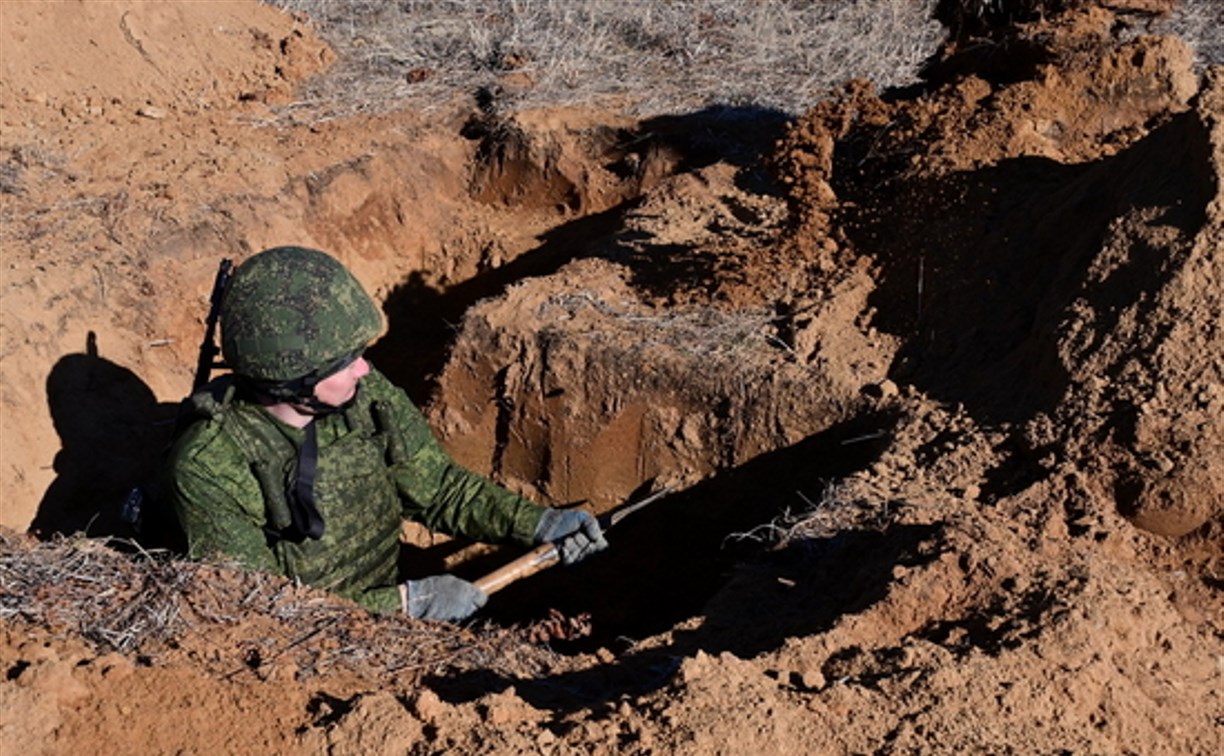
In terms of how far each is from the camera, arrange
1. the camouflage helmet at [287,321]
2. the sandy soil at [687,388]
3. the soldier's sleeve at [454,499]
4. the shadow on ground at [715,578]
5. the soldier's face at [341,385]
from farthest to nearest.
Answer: the soldier's sleeve at [454,499]
the soldier's face at [341,385]
the camouflage helmet at [287,321]
the shadow on ground at [715,578]
the sandy soil at [687,388]

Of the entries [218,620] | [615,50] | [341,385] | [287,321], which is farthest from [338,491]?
[615,50]

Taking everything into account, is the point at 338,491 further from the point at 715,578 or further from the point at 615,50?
the point at 615,50

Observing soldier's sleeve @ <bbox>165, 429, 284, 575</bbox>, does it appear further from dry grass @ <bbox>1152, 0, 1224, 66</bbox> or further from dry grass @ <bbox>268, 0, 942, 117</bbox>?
dry grass @ <bbox>1152, 0, 1224, 66</bbox>

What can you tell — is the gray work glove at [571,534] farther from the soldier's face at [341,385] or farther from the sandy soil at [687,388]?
the soldier's face at [341,385]

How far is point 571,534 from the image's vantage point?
5316 mm

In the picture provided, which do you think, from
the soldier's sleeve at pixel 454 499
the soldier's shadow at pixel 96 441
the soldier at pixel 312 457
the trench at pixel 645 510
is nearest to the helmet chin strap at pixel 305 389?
the soldier at pixel 312 457

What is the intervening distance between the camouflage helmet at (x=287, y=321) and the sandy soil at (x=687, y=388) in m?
0.73

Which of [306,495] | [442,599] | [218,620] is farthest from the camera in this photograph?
[442,599]

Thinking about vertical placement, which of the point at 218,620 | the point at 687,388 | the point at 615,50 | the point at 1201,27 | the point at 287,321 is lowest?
the point at 687,388

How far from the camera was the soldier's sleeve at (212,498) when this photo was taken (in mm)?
4625

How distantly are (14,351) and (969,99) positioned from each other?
14.4 ft

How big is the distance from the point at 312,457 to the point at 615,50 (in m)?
5.44

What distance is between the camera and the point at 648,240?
22.6 feet

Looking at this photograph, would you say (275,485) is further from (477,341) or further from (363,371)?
(477,341)
